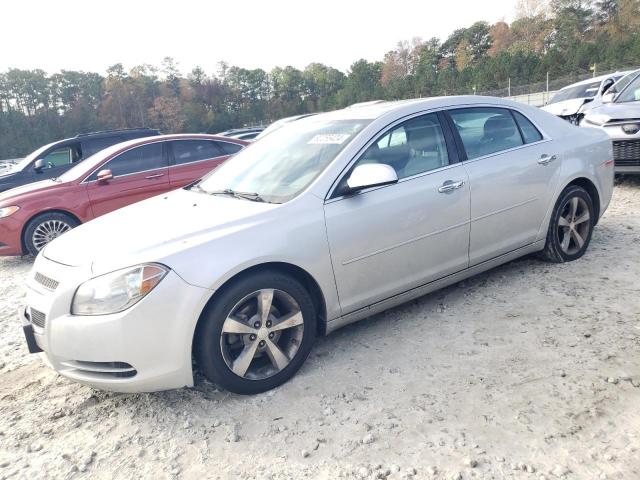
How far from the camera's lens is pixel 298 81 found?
89.1m

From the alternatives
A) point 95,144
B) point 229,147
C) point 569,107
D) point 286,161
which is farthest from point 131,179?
point 569,107

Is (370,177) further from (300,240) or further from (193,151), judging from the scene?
(193,151)

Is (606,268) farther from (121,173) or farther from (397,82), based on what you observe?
(397,82)

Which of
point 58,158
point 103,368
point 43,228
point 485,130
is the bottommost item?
point 103,368

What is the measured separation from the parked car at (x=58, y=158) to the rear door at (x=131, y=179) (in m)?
2.77

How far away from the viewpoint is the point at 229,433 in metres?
2.69

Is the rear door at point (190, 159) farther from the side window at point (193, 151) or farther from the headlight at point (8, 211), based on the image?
the headlight at point (8, 211)

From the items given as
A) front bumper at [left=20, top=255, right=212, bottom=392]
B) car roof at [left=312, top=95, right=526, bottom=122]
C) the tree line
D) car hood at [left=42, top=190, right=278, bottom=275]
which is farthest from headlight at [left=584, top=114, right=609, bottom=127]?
the tree line

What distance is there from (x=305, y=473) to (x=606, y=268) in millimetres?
3368

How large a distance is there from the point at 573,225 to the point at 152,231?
3.60 metres

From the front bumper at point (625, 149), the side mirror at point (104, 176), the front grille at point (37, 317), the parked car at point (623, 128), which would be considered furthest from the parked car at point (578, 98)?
the front grille at point (37, 317)

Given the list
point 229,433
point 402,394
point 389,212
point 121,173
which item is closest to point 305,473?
point 229,433

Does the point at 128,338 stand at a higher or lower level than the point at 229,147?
lower

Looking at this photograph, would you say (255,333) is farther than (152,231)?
No
